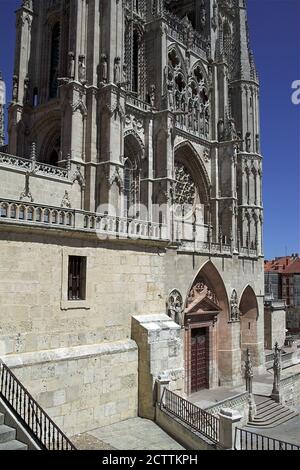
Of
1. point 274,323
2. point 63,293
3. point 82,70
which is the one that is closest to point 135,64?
point 82,70

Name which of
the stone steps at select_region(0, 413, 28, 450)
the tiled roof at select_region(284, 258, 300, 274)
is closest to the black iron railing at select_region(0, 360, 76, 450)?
the stone steps at select_region(0, 413, 28, 450)

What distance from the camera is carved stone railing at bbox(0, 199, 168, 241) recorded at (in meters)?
9.96

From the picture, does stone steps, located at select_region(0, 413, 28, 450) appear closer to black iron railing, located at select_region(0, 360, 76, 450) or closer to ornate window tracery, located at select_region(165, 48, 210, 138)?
black iron railing, located at select_region(0, 360, 76, 450)

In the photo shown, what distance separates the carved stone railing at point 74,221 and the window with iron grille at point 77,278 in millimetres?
867

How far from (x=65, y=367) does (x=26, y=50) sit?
60.0ft

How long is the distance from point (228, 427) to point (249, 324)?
16.6 metres

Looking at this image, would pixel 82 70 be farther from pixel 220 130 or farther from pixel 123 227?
pixel 220 130

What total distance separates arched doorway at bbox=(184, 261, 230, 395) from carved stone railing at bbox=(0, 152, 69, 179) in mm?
8150

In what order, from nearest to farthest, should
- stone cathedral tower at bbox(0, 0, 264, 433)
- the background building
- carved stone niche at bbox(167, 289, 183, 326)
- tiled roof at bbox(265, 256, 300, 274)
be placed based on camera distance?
stone cathedral tower at bbox(0, 0, 264, 433)
carved stone niche at bbox(167, 289, 183, 326)
the background building
tiled roof at bbox(265, 256, 300, 274)

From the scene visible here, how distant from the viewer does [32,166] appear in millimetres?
16438

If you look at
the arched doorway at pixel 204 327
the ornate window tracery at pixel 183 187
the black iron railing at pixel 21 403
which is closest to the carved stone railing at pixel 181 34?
the ornate window tracery at pixel 183 187

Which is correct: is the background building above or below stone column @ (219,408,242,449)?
above

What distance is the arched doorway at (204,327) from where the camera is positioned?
20516mm

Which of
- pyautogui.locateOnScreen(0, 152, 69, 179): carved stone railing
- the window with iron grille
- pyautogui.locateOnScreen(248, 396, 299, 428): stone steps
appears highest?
pyautogui.locateOnScreen(0, 152, 69, 179): carved stone railing
